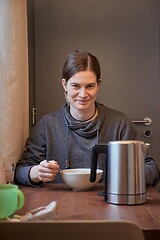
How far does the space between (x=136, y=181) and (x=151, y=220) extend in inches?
8.7

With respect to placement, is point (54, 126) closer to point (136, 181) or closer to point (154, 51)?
point (136, 181)

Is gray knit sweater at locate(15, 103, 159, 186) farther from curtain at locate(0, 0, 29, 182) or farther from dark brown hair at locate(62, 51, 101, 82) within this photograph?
dark brown hair at locate(62, 51, 101, 82)

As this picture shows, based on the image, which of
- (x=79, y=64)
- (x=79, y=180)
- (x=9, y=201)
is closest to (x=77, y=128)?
(x=79, y=64)

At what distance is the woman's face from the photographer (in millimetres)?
1813

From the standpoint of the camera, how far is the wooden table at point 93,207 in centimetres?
108

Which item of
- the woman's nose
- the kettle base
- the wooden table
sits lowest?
the wooden table

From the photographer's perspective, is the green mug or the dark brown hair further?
the dark brown hair

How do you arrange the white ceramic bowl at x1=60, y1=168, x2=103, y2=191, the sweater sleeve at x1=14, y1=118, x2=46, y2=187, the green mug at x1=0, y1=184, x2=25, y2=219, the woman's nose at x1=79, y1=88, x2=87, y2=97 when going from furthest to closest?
the woman's nose at x1=79, y1=88, x2=87, y2=97 < the sweater sleeve at x1=14, y1=118, x2=46, y2=187 < the white ceramic bowl at x1=60, y1=168, x2=103, y2=191 < the green mug at x1=0, y1=184, x2=25, y2=219

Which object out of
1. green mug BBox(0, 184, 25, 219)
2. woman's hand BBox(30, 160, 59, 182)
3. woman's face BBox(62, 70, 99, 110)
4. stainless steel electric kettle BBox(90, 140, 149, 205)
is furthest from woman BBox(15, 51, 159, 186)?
green mug BBox(0, 184, 25, 219)

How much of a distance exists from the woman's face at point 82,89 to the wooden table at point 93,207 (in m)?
0.44

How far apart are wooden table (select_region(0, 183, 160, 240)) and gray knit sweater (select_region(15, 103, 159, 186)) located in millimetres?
276

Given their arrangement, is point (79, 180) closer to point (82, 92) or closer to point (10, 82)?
point (82, 92)

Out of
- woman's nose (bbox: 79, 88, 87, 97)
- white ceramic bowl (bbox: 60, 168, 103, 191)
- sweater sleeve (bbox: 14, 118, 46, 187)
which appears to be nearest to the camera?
white ceramic bowl (bbox: 60, 168, 103, 191)

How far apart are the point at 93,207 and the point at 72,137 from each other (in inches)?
26.4
